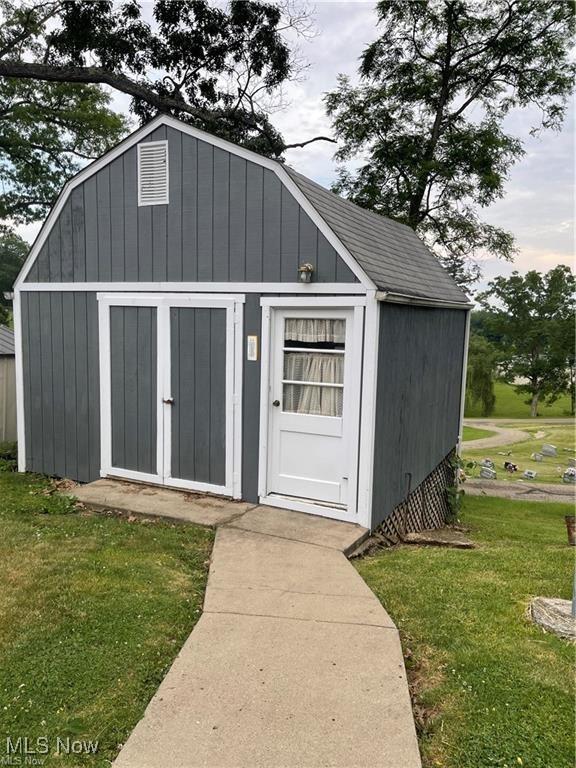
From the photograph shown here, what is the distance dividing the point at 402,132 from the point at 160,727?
19.7 metres

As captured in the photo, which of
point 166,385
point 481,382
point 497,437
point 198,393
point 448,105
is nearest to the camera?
point 198,393

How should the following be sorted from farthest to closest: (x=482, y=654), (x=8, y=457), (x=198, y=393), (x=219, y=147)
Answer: (x=8, y=457) < (x=198, y=393) < (x=219, y=147) < (x=482, y=654)

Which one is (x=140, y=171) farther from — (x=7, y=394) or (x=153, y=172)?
(x=7, y=394)

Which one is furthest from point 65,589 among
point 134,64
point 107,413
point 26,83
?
point 26,83

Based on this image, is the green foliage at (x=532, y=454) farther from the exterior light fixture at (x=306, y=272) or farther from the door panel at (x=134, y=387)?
the exterior light fixture at (x=306, y=272)

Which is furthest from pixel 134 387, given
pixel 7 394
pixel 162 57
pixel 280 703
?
pixel 162 57

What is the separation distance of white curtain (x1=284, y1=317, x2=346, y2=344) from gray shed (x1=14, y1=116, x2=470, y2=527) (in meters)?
0.02

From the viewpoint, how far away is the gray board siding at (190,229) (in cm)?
558

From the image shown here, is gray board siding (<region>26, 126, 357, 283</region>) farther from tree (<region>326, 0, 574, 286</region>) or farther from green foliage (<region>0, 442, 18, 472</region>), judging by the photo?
tree (<region>326, 0, 574, 286</region>)

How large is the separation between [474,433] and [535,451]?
5669 millimetres

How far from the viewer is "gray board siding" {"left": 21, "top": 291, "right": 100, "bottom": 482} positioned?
22.7 feet

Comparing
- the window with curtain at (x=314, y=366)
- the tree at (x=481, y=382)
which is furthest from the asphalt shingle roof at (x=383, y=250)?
the tree at (x=481, y=382)

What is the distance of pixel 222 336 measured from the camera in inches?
238

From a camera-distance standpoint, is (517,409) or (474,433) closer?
(474,433)
